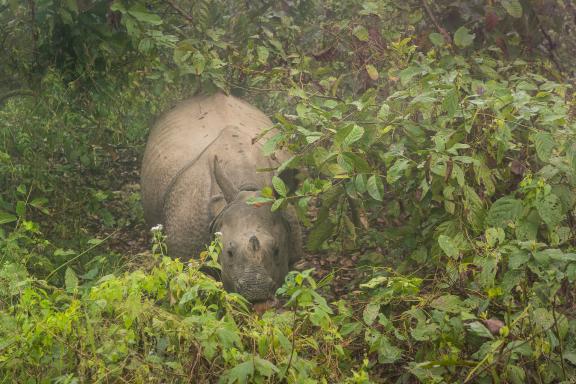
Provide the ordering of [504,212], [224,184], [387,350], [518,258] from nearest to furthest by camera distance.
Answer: [518,258] < [387,350] < [504,212] < [224,184]

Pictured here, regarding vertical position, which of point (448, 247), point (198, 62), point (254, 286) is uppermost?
point (198, 62)

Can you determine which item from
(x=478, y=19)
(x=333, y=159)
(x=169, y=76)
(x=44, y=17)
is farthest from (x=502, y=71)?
(x=44, y=17)

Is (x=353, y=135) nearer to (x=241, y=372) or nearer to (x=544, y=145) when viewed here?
(x=544, y=145)

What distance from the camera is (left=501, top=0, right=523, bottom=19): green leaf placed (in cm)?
586

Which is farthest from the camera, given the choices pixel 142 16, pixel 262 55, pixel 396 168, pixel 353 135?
pixel 262 55

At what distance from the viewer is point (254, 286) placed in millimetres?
4922

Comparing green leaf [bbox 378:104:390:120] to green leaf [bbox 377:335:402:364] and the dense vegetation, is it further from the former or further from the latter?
green leaf [bbox 377:335:402:364]

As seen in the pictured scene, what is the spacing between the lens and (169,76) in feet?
21.7

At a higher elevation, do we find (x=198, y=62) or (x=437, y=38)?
(x=437, y=38)

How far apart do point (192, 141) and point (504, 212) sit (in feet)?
9.78

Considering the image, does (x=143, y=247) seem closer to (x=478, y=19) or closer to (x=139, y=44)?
(x=139, y=44)

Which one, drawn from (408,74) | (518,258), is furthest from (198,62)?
(518,258)

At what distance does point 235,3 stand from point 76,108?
2.22 meters

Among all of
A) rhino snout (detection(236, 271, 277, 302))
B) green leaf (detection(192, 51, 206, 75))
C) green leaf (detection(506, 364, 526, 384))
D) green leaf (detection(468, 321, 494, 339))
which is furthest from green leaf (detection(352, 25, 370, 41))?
green leaf (detection(506, 364, 526, 384))
